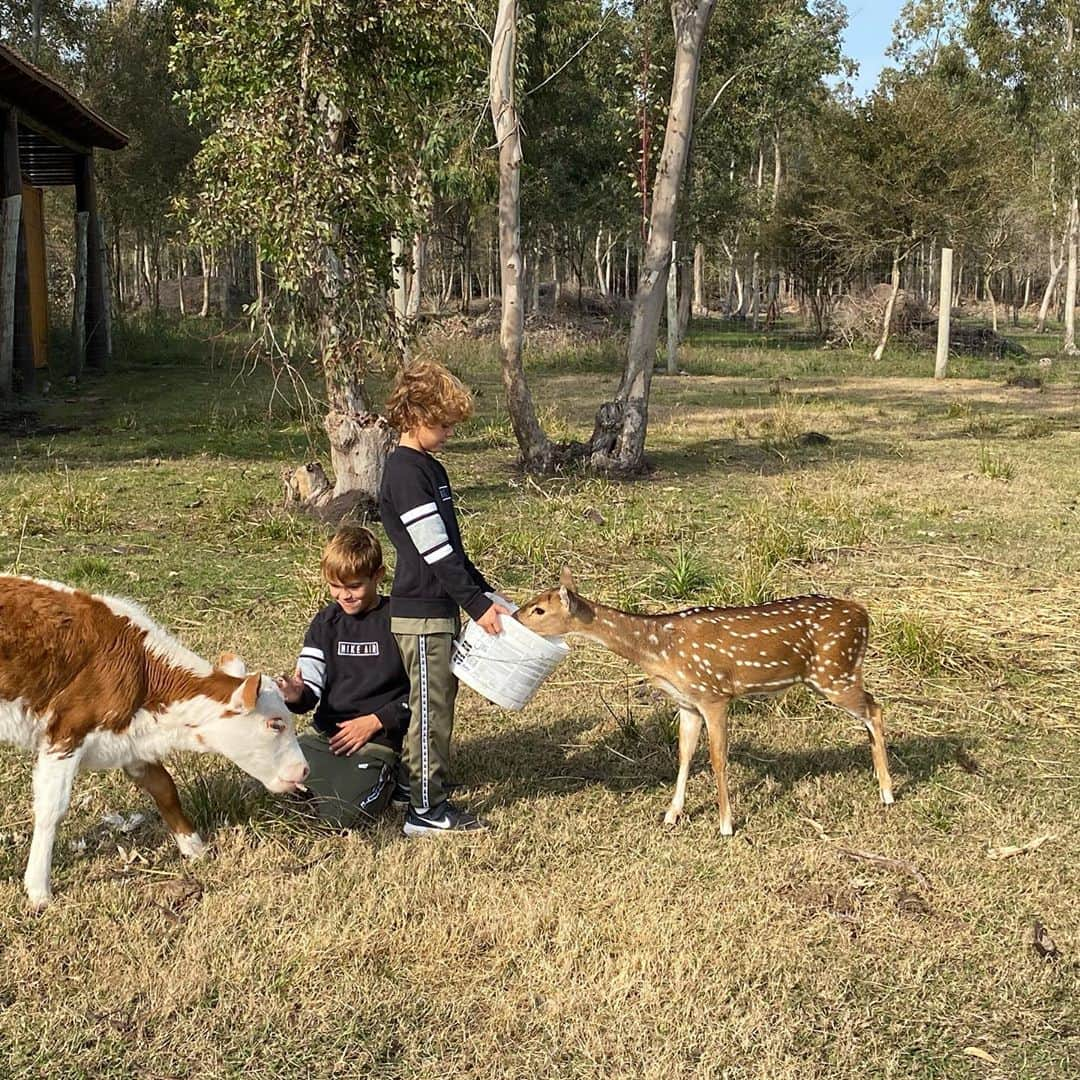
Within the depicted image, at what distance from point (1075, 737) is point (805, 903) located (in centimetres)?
246

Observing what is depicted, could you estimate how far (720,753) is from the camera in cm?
493

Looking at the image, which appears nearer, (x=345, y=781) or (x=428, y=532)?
(x=428, y=532)

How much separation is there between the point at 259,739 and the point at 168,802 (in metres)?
0.54

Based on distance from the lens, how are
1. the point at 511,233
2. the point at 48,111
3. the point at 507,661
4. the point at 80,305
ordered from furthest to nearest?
1. the point at 80,305
2. the point at 48,111
3. the point at 511,233
4. the point at 507,661

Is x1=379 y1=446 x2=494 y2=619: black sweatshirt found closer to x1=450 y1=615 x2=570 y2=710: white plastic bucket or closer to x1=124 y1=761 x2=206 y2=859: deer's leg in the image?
x1=450 y1=615 x2=570 y2=710: white plastic bucket

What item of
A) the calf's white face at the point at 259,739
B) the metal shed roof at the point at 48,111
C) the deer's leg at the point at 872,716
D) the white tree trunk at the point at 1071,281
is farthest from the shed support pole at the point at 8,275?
the white tree trunk at the point at 1071,281

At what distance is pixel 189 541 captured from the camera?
31.8 feet

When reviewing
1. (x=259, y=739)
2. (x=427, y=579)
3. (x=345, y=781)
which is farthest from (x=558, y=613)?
(x=259, y=739)

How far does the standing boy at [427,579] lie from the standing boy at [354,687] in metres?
0.18

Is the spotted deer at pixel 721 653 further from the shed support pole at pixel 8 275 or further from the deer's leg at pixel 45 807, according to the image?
the shed support pole at pixel 8 275

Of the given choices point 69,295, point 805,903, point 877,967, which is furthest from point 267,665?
point 69,295

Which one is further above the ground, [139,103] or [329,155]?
[139,103]

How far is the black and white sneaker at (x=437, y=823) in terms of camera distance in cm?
482

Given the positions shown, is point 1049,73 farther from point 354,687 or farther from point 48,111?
point 354,687
